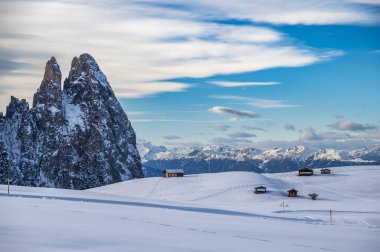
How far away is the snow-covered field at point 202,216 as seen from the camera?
2262cm

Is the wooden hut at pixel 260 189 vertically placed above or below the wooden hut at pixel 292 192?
above

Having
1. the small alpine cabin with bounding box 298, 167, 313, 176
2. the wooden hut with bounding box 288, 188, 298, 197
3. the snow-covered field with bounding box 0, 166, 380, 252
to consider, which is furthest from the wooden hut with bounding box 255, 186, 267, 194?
the small alpine cabin with bounding box 298, 167, 313, 176

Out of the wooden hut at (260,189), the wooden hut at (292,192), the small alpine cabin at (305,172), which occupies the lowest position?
the wooden hut at (292,192)

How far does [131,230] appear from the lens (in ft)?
89.8

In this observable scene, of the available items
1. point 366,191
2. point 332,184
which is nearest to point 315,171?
point 332,184

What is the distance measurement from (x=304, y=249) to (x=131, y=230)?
9.72 metres

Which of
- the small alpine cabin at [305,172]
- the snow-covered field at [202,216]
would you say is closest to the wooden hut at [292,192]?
the snow-covered field at [202,216]

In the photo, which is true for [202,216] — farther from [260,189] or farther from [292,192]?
[292,192]

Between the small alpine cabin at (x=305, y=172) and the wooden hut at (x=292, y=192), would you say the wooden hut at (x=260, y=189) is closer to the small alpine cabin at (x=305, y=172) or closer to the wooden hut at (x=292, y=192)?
the wooden hut at (x=292, y=192)

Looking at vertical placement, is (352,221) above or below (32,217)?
below

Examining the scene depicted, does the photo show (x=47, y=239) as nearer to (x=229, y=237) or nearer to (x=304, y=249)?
(x=229, y=237)

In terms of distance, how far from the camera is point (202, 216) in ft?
159

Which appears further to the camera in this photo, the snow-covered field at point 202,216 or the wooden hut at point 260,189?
the wooden hut at point 260,189

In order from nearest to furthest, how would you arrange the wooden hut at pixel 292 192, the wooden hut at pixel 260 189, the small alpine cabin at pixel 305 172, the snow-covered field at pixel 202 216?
1. the snow-covered field at pixel 202 216
2. the wooden hut at pixel 292 192
3. the wooden hut at pixel 260 189
4. the small alpine cabin at pixel 305 172
